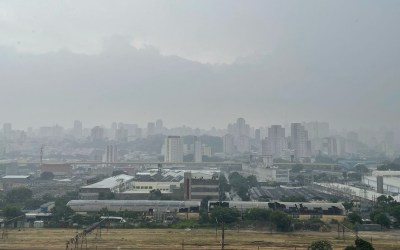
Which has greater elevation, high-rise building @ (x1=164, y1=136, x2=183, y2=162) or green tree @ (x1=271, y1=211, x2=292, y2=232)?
high-rise building @ (x1=164, y1=136, x2=183, y2=162)

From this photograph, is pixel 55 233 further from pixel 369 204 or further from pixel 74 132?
pixel 74 132

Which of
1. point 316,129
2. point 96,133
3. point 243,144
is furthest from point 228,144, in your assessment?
point 316,129

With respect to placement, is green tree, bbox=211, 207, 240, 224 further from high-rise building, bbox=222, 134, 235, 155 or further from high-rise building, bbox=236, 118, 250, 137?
high-rise building, bbox=236, 118, 250, 137

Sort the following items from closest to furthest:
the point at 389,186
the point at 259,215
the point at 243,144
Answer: the point at 259,215, the point at 389,186, the point at 243,144

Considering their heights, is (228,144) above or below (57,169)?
above

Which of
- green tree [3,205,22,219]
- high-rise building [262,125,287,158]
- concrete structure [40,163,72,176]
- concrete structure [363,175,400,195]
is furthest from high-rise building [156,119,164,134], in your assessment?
green tree [3,205,22,219]

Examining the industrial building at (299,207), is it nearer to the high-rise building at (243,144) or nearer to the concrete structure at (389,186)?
the concrete structure at (389,186)

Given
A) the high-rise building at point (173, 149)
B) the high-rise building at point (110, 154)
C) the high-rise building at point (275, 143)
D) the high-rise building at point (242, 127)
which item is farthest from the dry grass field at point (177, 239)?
the high-rise building at point (242, 127)

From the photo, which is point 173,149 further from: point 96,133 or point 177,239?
point 177,239

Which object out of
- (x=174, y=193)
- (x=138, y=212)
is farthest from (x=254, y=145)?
(x=138, y=212)
